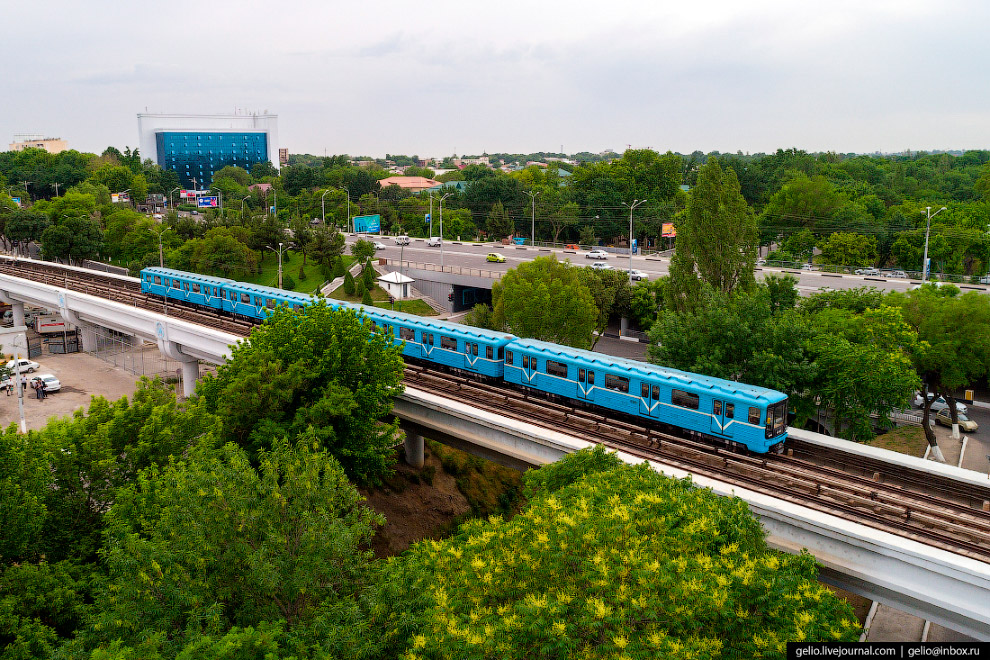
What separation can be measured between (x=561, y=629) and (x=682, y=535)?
4.29m

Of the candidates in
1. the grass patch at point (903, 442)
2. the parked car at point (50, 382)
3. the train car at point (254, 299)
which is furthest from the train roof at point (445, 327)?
the parked car at point (50, 382)

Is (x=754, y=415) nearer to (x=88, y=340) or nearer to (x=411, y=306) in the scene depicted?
(x=411, y=306)

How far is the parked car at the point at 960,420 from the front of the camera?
42188mm

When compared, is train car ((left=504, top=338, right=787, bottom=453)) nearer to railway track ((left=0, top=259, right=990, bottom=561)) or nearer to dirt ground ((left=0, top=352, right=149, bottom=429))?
railway track ((left=0, top=259, right=990, bottom=561))

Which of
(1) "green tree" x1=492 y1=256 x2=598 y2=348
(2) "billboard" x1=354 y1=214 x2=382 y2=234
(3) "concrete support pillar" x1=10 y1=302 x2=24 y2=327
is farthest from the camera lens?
(2) "billboard" x1=354 y1=214 x2=382 y2=234

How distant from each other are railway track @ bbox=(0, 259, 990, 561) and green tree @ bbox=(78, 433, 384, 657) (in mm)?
13221

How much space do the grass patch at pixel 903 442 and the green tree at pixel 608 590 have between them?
83.6 ft

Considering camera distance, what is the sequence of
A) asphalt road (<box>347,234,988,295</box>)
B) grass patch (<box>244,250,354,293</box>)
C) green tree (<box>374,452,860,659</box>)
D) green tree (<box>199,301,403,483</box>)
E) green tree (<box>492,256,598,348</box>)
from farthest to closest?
grass patch (<box>244,250,354,293</box>) → asphalt road (<box>347,234,988,295</box>) → green tree (<box>492,256,598,348</box>) → green tree (<box>199,301,403,483</box>) → green tree (<box>374,452,860,659</box>)

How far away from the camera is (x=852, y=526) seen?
68.5ft

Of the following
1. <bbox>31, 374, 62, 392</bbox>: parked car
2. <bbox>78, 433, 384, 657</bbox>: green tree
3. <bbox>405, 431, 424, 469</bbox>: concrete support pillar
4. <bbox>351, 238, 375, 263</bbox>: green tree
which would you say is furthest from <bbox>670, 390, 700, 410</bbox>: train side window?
<bbox>351, 238, 375, 263</bbox>: green tree

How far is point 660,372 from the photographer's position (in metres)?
30.6

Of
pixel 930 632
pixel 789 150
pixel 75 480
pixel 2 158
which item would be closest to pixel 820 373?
pixel 930 632

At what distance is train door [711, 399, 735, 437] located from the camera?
2781 cm

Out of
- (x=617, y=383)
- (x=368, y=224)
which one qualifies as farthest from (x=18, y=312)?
(x=617, y=383)
